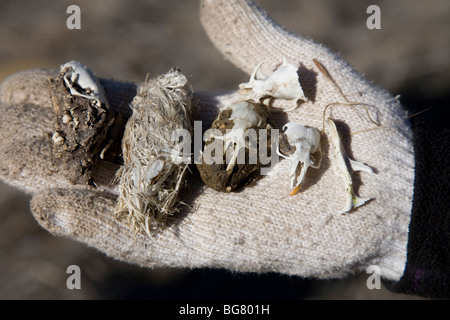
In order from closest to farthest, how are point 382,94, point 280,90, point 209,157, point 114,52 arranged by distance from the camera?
point 209,157
point 280,90
point 382,94
point 114,52

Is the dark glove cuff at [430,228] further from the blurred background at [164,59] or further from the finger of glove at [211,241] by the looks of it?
the blurred background at [164,59]

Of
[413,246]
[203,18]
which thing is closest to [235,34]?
[203,18]

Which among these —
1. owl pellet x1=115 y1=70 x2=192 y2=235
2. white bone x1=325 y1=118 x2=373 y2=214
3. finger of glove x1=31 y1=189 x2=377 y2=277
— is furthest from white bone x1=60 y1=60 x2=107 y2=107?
white bone x1=325 y1=118 x2=373 y2=214

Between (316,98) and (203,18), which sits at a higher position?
(203,18)

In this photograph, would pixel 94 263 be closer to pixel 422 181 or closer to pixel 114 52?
pixel 114 52

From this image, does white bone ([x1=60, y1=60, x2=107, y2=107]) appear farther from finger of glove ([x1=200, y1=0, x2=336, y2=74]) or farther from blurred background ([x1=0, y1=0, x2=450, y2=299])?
blurred background ([x1=0, y1=0, x2=450, y2=299])

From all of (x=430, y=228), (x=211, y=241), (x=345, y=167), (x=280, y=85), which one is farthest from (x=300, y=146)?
(x=430, y=228)
